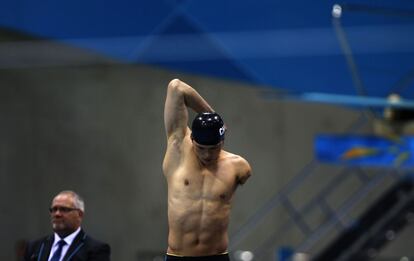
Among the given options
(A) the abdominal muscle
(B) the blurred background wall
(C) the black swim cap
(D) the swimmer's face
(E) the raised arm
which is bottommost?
(A) the abdominal muscle

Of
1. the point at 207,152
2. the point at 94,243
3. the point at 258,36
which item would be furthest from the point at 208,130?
the point at 258,36

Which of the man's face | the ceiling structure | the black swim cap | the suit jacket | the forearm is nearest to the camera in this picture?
the black swim cap

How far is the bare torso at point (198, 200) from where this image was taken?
5.54m

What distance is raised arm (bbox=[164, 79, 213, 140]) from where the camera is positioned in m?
5.70

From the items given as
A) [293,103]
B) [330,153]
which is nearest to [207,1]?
[330,153]

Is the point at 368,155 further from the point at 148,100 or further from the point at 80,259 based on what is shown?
the point at 80,259

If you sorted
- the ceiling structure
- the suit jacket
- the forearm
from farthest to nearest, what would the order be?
the ceiling structure, the suit jacket, the forearm

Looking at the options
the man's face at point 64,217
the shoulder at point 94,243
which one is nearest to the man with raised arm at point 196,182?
the shoulder at point 94,243

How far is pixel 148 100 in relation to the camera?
561 inches

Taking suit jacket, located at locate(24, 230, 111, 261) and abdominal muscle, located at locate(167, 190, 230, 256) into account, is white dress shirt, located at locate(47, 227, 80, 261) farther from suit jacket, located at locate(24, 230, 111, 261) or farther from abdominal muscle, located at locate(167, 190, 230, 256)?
abdominal muscle, located at locate(167, 190, 230, 256)

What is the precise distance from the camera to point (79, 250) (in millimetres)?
6387

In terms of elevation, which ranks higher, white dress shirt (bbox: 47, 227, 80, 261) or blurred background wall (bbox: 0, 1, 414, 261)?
blurred background wall (bbox: 0, 1, 414, 261)

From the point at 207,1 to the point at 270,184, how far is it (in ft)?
11.4

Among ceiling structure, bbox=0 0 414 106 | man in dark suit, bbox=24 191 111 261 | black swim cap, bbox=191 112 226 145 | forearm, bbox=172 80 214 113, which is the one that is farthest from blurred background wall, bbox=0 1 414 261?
black swim cap, bbox=191 112 226 145
